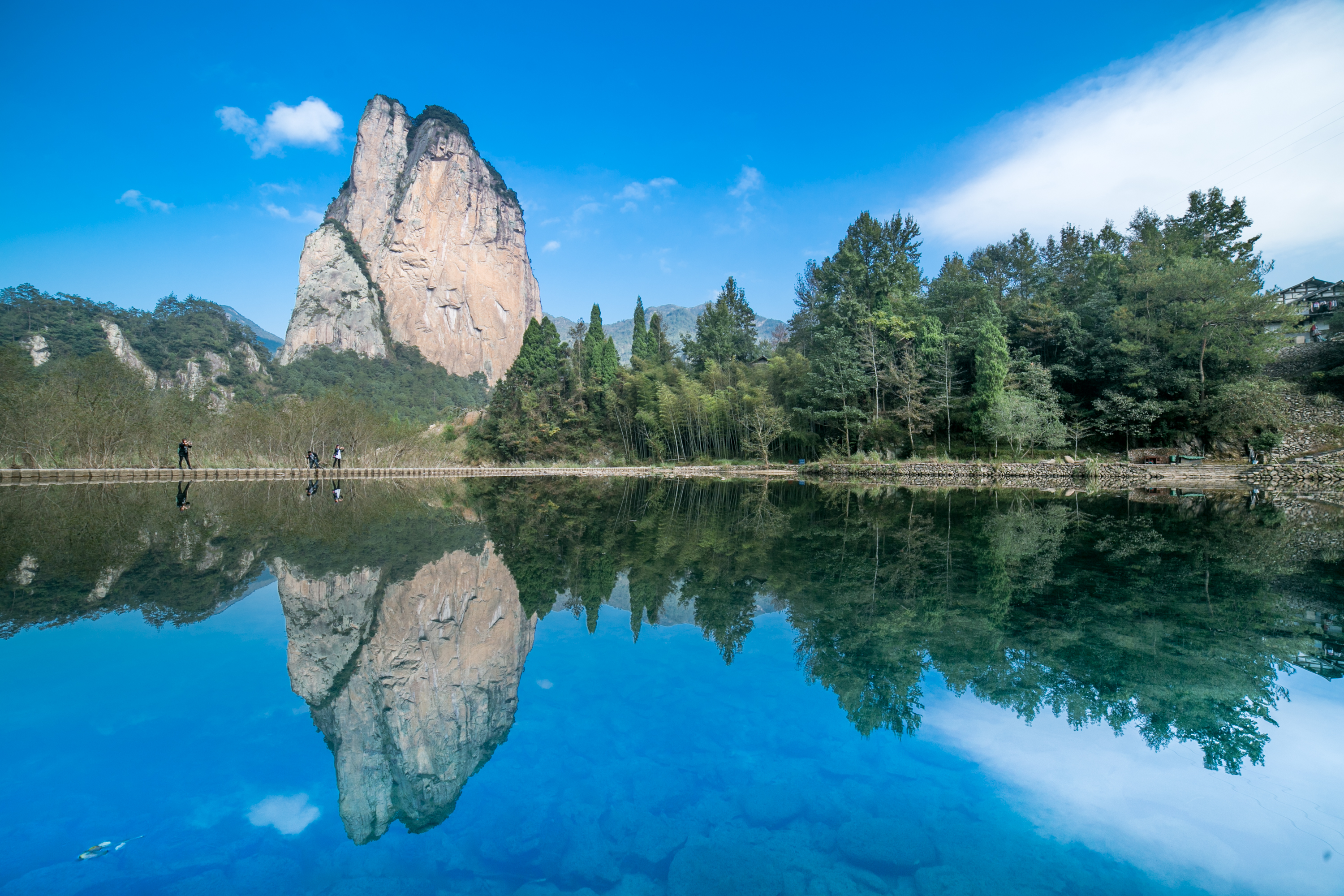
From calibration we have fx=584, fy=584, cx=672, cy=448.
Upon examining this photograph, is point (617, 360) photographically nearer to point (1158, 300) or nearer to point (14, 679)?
point (1158, 300)

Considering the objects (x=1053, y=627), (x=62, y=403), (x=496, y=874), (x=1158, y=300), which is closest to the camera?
(x=496, y=874)

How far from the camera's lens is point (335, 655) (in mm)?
4559

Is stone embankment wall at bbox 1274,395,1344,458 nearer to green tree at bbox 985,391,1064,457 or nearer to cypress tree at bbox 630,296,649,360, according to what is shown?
green tree at bbox 985,391,1064,457

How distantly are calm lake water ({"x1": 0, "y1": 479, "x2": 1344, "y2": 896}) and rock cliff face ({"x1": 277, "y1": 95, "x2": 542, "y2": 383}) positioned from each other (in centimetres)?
9433

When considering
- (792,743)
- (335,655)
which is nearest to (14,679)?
(335,655)

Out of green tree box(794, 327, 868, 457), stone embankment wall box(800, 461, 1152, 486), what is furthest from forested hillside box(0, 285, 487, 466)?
stone embankment wall box(800, 461, 1152, 486)

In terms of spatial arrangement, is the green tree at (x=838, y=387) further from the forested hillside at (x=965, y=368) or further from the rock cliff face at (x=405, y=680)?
the rock cliff face at (x=405, y=680)

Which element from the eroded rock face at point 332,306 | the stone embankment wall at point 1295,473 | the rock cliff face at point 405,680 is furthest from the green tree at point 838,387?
the eroded rock face at point 332,306

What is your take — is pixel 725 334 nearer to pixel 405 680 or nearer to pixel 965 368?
pixel 965 368

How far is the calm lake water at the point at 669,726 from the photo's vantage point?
240 cm

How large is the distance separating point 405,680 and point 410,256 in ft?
343

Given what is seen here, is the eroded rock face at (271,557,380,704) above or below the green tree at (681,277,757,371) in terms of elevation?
below

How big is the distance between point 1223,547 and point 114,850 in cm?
1237

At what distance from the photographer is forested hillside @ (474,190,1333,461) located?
84.7ft
